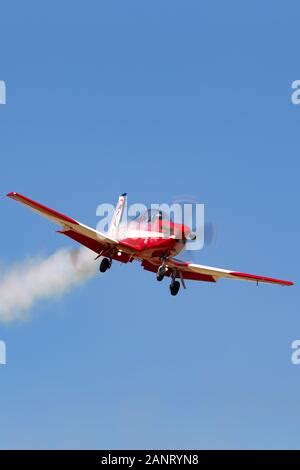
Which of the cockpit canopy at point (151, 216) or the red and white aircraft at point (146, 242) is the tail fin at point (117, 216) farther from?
the cockpit canopy at point (151, 216)

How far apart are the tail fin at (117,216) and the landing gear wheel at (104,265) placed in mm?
2561

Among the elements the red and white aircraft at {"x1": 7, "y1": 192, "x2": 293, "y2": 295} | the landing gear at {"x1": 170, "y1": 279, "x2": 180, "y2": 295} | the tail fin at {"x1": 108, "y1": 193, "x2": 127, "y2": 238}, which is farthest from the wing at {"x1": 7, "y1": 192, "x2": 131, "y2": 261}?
the landing gear at {"x1": 170, "y1": 279, "x2": 180, "y2": 295}

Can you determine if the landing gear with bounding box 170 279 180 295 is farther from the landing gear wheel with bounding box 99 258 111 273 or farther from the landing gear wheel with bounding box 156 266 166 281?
the landing gear wheel with bounding box 99 258 111 273

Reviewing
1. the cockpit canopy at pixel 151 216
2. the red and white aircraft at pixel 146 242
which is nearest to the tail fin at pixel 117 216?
the red and white aircraft at pixel 146 242

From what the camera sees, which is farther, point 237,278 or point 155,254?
point 237,278

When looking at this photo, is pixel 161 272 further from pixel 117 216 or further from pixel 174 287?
pixel 117 216

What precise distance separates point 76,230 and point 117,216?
4580 millimetres

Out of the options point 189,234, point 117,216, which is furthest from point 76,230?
point 189,234

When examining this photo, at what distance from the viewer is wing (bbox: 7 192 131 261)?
71.9 meters

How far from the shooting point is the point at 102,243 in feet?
250
